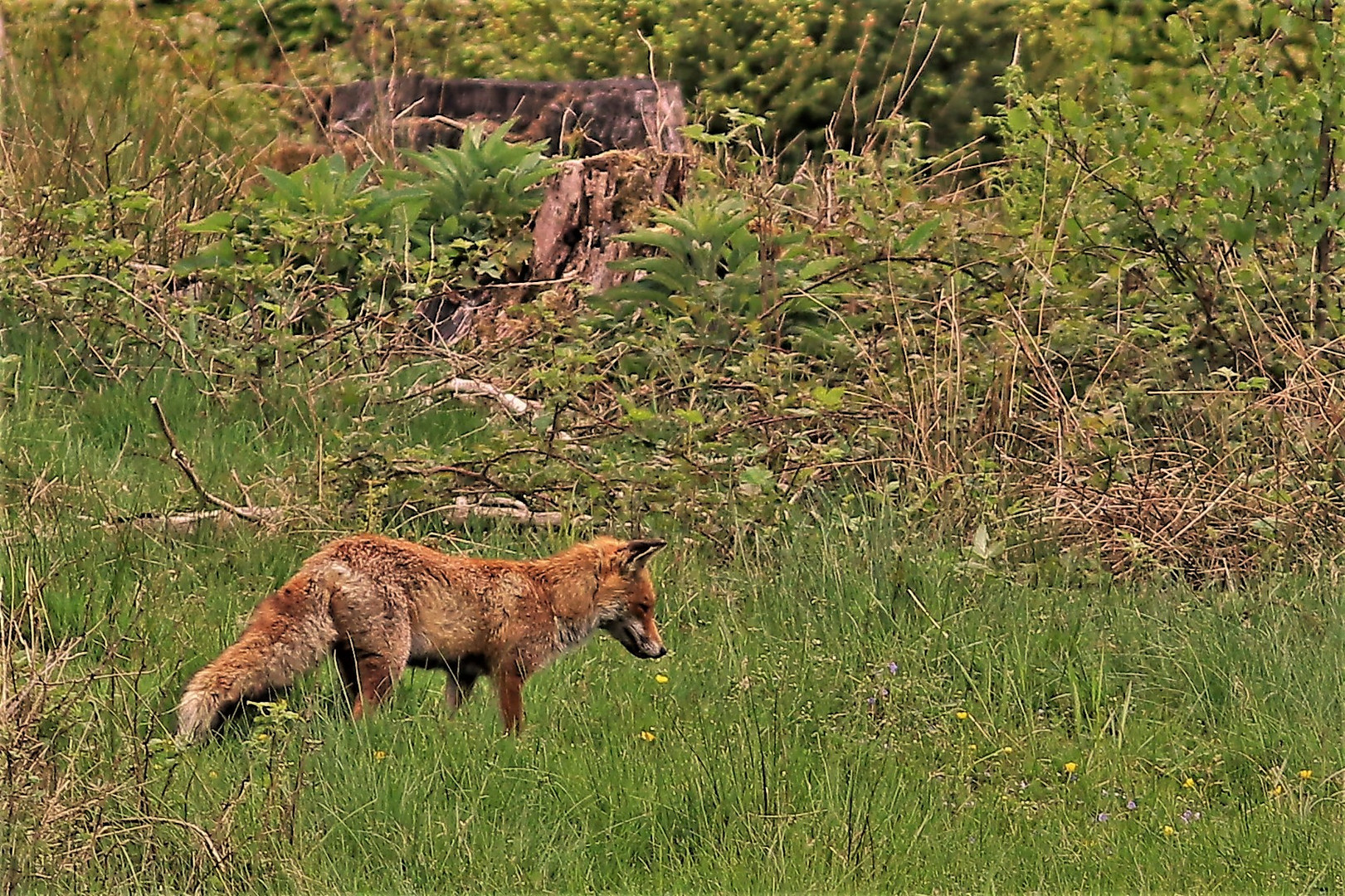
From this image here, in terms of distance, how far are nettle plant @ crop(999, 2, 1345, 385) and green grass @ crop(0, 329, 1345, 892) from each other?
5.66 ft

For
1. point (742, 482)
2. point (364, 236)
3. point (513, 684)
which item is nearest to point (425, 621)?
point (513, 684)

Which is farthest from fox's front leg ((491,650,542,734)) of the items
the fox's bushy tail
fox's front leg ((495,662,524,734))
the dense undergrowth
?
the fox's bushy tail

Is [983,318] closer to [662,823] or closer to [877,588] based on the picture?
[877,588]

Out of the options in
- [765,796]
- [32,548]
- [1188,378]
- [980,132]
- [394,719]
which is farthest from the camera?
[980,132]

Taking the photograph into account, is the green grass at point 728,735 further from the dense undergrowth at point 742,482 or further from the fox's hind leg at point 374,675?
the fox's hind leg at point 374,675

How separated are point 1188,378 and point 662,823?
4.25m

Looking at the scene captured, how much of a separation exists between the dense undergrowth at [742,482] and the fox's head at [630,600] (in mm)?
128

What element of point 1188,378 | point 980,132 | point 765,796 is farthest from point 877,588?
point 980,132

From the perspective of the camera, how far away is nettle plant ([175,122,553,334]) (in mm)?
8711

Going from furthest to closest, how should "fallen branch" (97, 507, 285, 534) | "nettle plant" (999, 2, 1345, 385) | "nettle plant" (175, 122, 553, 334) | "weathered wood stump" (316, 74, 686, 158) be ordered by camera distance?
"weathered wood stump" (316, 74, 686, 158)
"nettle plant" (175, 122, 553, 334)
"nettle plant" (999, 2, 1345, 385)
"fallen branch" (97, 507, 285, 534)

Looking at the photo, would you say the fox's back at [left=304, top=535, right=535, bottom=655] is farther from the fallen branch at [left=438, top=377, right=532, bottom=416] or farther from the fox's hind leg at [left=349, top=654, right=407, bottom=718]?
the fallen branch at [left=438, top=377, right=532, bottom=416]

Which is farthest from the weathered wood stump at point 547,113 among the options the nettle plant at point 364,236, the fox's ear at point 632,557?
the fox's ear at point 632,557

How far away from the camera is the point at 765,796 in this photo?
15.6ft

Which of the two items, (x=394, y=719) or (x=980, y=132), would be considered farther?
(x=980, y=132)
